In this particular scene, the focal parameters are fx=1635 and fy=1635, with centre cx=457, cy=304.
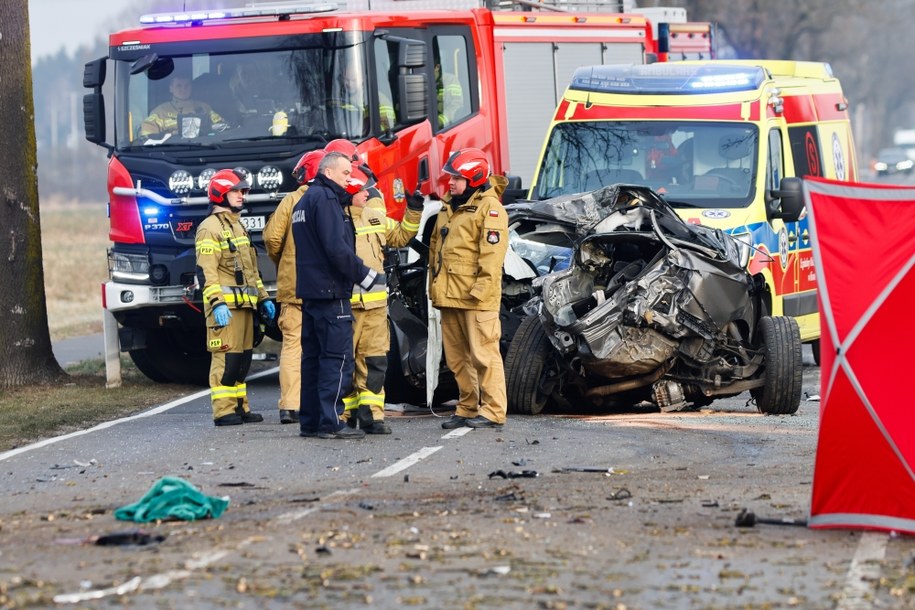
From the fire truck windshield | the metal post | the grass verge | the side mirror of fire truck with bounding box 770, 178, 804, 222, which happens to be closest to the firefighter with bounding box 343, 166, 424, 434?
the grass verge

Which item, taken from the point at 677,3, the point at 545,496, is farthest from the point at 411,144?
the point at 677,3

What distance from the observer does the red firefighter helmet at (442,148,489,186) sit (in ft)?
35.6

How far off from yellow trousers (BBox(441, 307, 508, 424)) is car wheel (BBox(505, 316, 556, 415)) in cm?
28

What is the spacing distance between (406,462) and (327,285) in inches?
61.6

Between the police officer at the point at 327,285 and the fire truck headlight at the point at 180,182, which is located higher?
the fire truck headlight at the point at 180,182

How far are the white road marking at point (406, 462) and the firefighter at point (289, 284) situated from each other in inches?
69.5

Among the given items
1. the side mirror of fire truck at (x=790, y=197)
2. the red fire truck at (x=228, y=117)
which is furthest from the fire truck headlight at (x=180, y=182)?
the side mirror of fire truck at (x=790, y=197)

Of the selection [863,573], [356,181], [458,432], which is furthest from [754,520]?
[356,181]

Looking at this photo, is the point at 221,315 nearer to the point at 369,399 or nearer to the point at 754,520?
the point at 369,399

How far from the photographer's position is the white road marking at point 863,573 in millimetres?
5813

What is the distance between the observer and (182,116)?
45.3 ft

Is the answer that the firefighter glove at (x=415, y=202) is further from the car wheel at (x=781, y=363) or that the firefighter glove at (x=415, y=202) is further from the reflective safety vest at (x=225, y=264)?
the car wheel at (x=781, y=363)

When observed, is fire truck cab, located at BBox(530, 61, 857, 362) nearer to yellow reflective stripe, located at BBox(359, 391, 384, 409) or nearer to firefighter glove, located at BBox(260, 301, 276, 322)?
firefighter glove, located at BBox(260, 301, 276, 322)

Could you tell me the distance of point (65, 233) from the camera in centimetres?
5194
